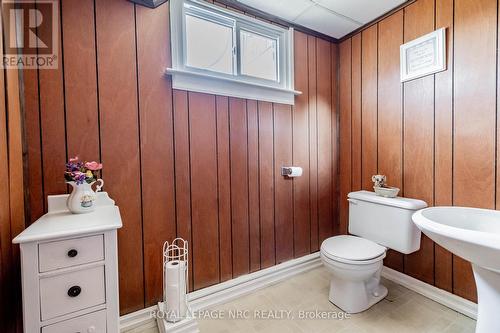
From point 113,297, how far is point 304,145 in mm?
1752

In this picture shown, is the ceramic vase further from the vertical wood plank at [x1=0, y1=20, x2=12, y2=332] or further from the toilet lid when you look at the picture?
the toilet lid

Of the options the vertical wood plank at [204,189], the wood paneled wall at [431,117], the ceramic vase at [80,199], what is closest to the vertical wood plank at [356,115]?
the wood paneled wall at [431,117]

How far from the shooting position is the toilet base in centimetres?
158

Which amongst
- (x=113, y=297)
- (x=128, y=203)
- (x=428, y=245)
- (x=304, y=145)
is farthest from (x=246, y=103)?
(x=428, y=245)

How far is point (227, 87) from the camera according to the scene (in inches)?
67.9

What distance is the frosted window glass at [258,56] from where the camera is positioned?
6.22ft

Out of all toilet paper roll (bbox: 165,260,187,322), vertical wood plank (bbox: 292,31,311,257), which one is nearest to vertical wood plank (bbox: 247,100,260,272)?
vertical wood plank (bbox: 292,31,311,257)

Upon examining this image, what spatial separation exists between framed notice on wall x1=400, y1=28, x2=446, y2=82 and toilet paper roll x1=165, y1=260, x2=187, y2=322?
84.4 inches

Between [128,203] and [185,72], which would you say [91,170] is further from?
[185,72]

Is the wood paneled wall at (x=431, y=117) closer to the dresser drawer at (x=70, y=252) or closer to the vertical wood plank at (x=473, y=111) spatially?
the vertical wood plank at (x=473, y=111)

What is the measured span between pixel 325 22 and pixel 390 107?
0.92 metres

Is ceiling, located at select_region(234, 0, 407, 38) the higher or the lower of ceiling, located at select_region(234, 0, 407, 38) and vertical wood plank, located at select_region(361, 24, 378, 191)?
the higher

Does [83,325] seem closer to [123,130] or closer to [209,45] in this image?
[123,130]

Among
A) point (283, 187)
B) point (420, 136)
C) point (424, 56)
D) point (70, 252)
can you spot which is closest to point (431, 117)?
point (420, 136)
